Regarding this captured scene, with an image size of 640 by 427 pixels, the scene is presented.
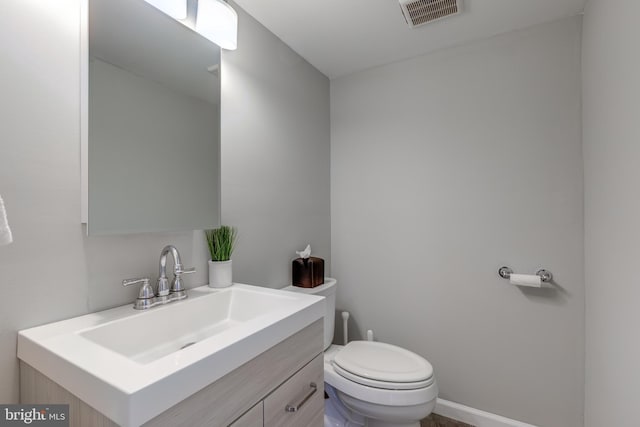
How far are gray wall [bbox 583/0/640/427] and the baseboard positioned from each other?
0.36 metres

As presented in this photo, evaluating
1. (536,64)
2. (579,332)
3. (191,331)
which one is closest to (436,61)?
(536,64)

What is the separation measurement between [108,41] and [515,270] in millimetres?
2012

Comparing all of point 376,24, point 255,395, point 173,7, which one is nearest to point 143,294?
point 255,395

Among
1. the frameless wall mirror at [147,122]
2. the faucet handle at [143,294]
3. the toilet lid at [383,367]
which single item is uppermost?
the frameless wall mirror at [147,122]

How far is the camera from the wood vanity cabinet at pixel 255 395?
1.98 feet

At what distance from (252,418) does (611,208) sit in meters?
1.40

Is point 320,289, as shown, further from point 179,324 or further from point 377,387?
point 179,324

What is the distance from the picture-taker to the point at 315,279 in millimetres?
1695

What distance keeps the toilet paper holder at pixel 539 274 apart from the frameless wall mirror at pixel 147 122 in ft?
4.88

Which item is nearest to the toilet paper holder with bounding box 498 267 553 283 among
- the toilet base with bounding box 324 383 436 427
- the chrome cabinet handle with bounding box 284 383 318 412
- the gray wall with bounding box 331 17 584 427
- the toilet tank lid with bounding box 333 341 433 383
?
the gray wall with bounding box 331 17 584 427

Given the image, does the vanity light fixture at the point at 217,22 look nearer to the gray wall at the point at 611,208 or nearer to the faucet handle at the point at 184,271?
the faucet handle at the point at 184,271

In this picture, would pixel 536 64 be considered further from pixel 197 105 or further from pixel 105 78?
pixel 105 78

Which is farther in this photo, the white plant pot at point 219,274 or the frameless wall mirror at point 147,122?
the white plant pot at point 219,274

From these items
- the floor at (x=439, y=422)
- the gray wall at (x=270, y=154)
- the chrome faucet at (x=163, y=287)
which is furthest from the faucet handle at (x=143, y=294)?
the floor at (x=439, y=422)
